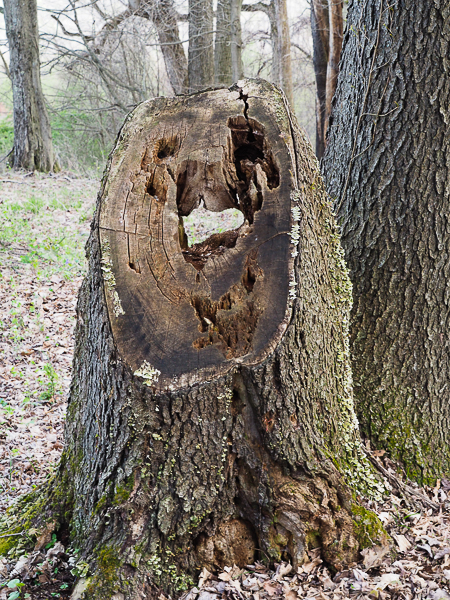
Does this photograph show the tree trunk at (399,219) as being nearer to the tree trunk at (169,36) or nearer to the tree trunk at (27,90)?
the tree trunk at (169,36)

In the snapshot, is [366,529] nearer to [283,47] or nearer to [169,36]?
[283,47]

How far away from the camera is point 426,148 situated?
2.77 metres

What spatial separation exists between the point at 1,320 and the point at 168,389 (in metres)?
3.99

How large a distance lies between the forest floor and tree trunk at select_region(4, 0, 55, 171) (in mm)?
3250

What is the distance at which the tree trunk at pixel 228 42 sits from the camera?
1177 cm

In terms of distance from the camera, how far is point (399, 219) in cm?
286

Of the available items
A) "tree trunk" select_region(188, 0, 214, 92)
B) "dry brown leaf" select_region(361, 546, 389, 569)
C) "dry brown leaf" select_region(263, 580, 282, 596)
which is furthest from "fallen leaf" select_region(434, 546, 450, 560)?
"tree trunk" select_region(188, 0, 214, 92)

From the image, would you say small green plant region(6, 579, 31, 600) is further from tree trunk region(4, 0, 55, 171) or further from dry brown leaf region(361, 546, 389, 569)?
tree trunk region(4, 0, 55, 171)

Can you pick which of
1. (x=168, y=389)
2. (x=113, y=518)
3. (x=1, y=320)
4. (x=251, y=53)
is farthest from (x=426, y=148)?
(x=251, y=53)

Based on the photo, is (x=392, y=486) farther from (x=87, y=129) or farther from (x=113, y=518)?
(x=87, y=129)

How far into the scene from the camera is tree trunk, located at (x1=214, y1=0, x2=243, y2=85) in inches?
464

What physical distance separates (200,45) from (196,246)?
12.0 metres

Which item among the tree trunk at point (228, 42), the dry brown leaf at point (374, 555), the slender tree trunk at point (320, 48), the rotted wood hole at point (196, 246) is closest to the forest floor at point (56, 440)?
the dry brown leaf at point (374, 555)

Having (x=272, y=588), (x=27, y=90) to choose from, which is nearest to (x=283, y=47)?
(x=27, y=90)
